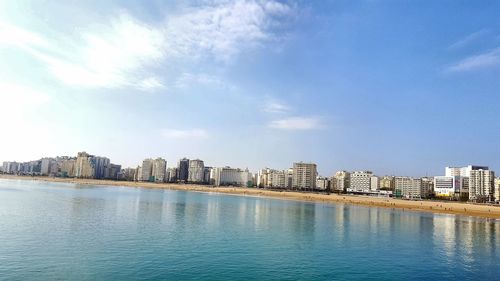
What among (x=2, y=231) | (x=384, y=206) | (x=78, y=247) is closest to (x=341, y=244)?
(x=78, y=247)

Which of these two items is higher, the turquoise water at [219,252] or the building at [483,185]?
the building at [483,185]

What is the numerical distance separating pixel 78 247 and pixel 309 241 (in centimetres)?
2557

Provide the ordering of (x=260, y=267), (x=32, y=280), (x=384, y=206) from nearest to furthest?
(x=32, y=280), (x=260, y=267), (x=384, y=206)

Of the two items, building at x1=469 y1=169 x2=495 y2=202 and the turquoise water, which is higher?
building at x1=469 y1=169 x2=495 y2=202

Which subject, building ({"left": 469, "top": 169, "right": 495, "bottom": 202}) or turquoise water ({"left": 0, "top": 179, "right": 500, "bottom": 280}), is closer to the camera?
turquoise water ({"left": 0, "top": 179, "right": 500, "bottom": 280})

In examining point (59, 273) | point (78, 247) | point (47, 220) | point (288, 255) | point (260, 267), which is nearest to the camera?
point (59, 273)

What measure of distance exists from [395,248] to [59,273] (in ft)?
115

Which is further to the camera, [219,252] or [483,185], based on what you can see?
[483,185]

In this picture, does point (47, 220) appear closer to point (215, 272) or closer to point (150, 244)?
point (150, 244)

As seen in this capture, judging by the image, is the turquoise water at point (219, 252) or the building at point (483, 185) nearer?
the turquoise water at point (219, 252)

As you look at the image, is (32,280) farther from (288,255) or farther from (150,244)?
(288,255)

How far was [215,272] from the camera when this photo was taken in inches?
1112

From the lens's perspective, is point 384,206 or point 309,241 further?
point 384,206

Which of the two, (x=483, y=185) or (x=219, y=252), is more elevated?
(x=483, y=185)
